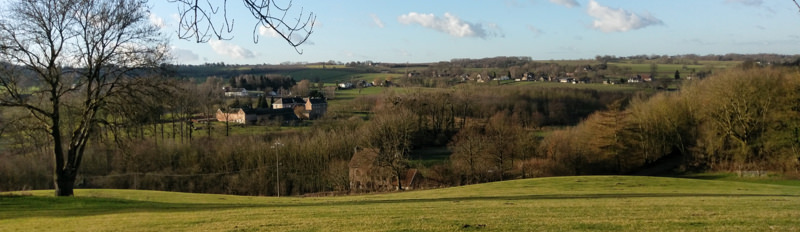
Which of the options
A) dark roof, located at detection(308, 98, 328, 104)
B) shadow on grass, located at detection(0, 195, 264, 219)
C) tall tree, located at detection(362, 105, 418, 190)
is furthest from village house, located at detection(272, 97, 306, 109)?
shadow on grass, located at detection(0, 195, 264, 219)

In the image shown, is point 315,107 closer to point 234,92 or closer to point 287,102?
point 287,102

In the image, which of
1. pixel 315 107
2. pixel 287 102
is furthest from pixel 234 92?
pixel 315 107

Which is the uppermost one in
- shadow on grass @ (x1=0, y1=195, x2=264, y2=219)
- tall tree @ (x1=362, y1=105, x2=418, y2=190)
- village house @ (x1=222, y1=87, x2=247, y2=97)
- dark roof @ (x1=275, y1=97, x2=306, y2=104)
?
village house @ (x1=222, y1=87, x2=247, y2=97)

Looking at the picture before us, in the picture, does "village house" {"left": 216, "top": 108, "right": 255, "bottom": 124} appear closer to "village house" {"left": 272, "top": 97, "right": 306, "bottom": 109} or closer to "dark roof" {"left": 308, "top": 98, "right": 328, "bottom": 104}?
"dark roof" {"left": 308, "top": 98, "right": 328, "bottom": 104}

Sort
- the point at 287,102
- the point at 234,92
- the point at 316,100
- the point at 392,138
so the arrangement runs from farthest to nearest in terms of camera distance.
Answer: the point at 234,92 → the point at 287,102 → the point at 316,100 → the point at 392,138

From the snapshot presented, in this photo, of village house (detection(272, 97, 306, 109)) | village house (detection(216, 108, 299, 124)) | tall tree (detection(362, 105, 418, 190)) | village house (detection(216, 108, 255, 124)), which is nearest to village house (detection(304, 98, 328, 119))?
village house (detection(272, 97, 306, 109))

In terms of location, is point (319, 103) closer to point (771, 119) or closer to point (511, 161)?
point (511, 161)

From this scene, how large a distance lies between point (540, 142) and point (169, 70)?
112ft

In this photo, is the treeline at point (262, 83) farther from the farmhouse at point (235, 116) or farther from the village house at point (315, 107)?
the farmhouse at point (235, 116)

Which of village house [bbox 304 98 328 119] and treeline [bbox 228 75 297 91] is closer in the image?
village house [bbox 304 98 328 119]

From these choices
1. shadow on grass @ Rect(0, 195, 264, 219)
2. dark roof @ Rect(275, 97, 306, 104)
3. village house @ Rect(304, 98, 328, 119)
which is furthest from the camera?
dark roof @ Rect(275, 97, 306, 104)

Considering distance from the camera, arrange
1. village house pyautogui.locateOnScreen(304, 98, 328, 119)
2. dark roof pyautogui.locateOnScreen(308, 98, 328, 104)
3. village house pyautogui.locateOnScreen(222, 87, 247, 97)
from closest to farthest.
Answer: village house pyautogui.locateOnScreen(304, 98, 328, 119)
dark roof pyautogui.locateOnScreen(308, 98, 328, 104)
village house pyautogui.locateOnScreen(222, 87, 247, 97)

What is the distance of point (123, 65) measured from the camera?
17453 millimetres

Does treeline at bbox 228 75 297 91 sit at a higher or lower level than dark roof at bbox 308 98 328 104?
higher
